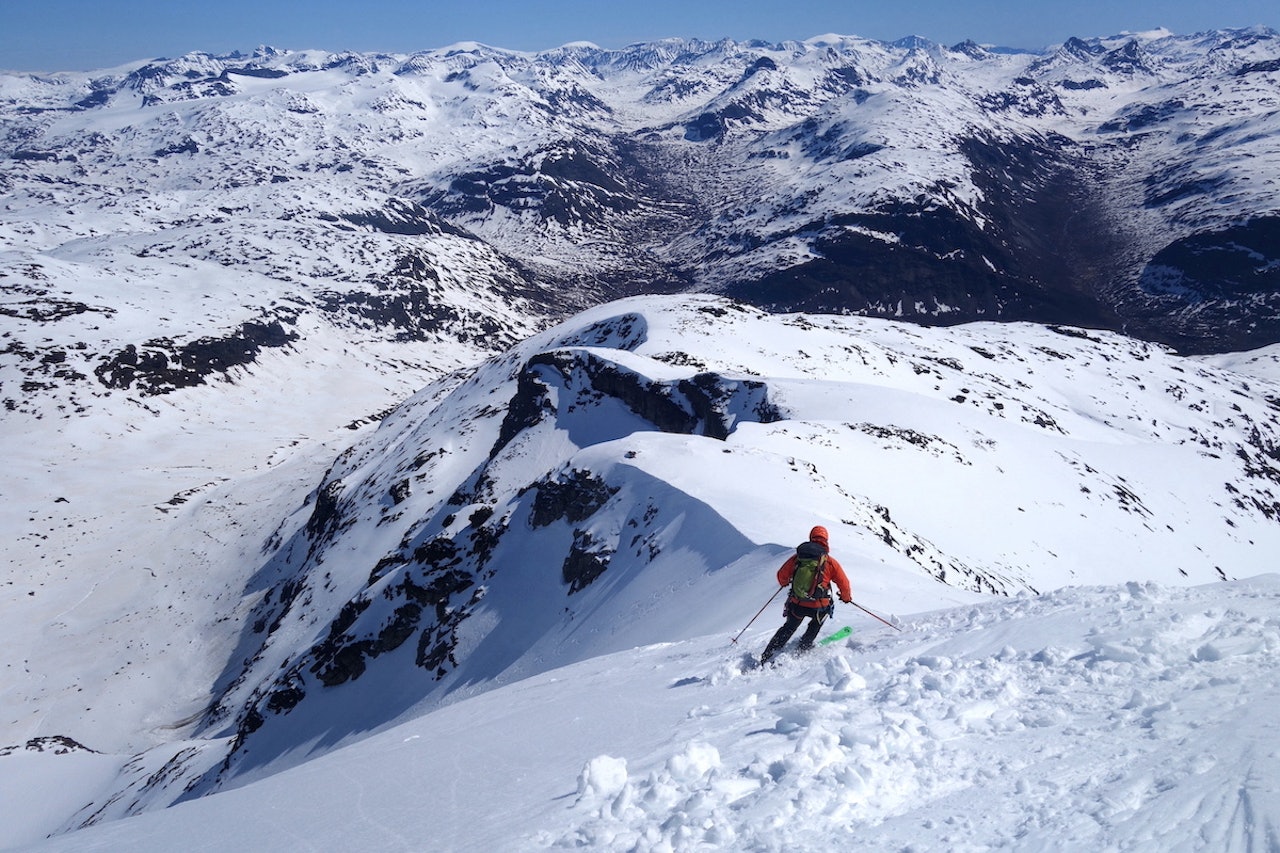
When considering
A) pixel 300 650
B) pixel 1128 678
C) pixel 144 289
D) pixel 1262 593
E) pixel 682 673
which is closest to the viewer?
pixel 1128 678

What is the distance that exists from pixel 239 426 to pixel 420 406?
39146 millimetres

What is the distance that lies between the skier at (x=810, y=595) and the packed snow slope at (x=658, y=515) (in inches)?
53.6

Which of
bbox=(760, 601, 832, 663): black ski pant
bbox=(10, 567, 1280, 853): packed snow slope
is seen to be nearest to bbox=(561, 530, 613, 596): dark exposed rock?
bbox=(10, 567, 1280, 853): packed snow slope

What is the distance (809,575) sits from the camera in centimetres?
1101

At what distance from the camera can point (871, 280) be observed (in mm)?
181625

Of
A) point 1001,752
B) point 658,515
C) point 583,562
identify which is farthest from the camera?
point 583,562

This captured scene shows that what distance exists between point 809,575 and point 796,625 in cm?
82

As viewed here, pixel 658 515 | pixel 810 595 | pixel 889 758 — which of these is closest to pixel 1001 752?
pixel 889 758

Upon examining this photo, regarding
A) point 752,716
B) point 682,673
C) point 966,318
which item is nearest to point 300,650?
point 682,673

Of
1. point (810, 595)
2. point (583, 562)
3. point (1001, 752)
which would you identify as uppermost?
point (583, 562)

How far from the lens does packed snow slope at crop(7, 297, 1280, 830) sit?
22672mm

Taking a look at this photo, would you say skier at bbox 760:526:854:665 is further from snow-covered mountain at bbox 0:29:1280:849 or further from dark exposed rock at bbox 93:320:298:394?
dark exposed rock at bbox 93:320:298:394

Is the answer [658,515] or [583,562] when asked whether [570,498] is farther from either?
[658,515]

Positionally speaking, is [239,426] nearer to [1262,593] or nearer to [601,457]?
[601,457]
